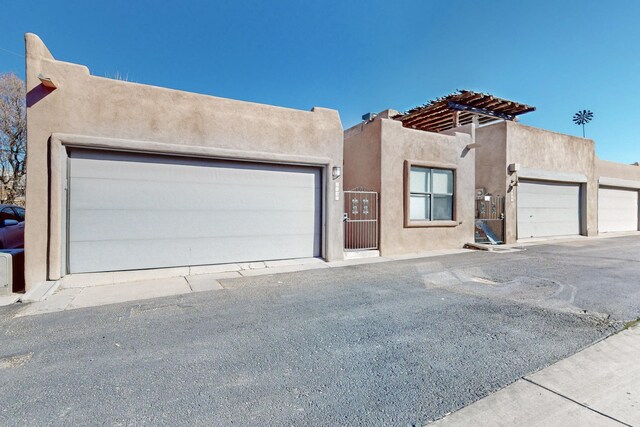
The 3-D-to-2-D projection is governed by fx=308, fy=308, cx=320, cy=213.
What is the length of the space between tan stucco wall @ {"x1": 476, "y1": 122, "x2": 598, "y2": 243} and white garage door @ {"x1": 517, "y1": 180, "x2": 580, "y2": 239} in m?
0.61

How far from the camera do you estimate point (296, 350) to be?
3.47 meters

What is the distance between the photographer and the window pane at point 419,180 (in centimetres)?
1066

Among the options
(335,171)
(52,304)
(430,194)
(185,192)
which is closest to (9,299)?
(52,304)

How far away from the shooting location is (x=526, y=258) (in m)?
9.64

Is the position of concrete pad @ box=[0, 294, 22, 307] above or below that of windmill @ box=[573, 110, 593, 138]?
below

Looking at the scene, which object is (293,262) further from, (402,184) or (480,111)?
(480,111)

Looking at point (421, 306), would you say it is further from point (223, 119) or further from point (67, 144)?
point (67, 144)

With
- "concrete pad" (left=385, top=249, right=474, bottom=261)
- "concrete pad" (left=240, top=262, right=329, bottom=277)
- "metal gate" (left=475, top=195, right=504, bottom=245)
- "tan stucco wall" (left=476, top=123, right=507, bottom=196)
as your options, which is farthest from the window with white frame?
"concrete pad" (left=240, top=262, right=329, bottom=277)

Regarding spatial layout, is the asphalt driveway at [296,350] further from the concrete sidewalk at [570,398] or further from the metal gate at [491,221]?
the metal gate at [491,221]

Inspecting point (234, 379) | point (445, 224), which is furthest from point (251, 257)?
point (445, 224)

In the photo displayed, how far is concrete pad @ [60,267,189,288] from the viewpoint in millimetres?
6318

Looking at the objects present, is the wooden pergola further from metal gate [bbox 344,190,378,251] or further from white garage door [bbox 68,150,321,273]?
white garage door [bbox 68,150,321,273]

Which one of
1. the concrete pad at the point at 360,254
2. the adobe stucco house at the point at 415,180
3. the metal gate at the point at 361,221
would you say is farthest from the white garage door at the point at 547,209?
the concrete pad at the point at 360,254

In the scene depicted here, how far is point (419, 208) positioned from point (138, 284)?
8.75 m
